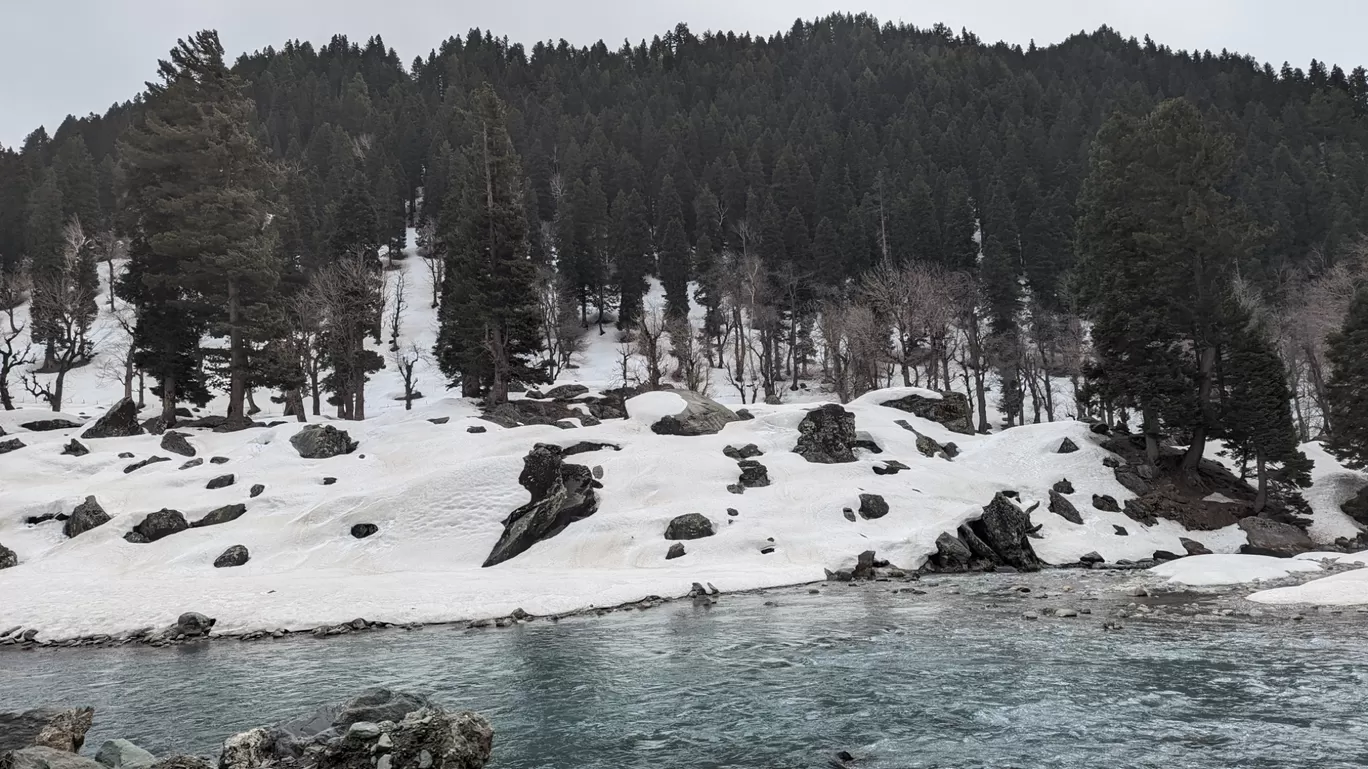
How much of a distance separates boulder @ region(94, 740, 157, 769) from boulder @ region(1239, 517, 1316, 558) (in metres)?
39.6

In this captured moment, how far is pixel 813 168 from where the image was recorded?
11319cm

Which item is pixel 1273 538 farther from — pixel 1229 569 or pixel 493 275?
pixel 493 275

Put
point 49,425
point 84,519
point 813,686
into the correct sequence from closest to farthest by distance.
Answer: point 813,686, point 84,519, point 49,425

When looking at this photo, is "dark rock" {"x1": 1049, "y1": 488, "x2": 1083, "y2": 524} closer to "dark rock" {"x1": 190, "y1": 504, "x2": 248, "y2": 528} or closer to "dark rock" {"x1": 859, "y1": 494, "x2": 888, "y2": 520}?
"dark rock" {"x1": 859, "y1": 494, "x2": 888, "y2": 520}

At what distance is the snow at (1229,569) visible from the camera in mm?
23094

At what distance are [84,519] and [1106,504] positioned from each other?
4525cm

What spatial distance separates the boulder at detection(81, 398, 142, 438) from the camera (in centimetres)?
4144

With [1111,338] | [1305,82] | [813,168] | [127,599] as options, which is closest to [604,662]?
[127,599]

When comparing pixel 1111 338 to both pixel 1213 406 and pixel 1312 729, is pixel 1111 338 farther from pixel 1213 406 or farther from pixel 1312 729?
pixel 1312 729

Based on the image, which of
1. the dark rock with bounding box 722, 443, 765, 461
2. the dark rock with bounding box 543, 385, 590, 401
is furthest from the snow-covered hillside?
the dark rock with bounding box 543, 385, 590, 401

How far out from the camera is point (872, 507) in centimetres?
3372

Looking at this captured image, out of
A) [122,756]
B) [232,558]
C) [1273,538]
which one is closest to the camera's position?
[122,756]

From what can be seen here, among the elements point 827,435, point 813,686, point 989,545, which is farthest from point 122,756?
point 827,435

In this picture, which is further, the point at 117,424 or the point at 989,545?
the point at 117,424
